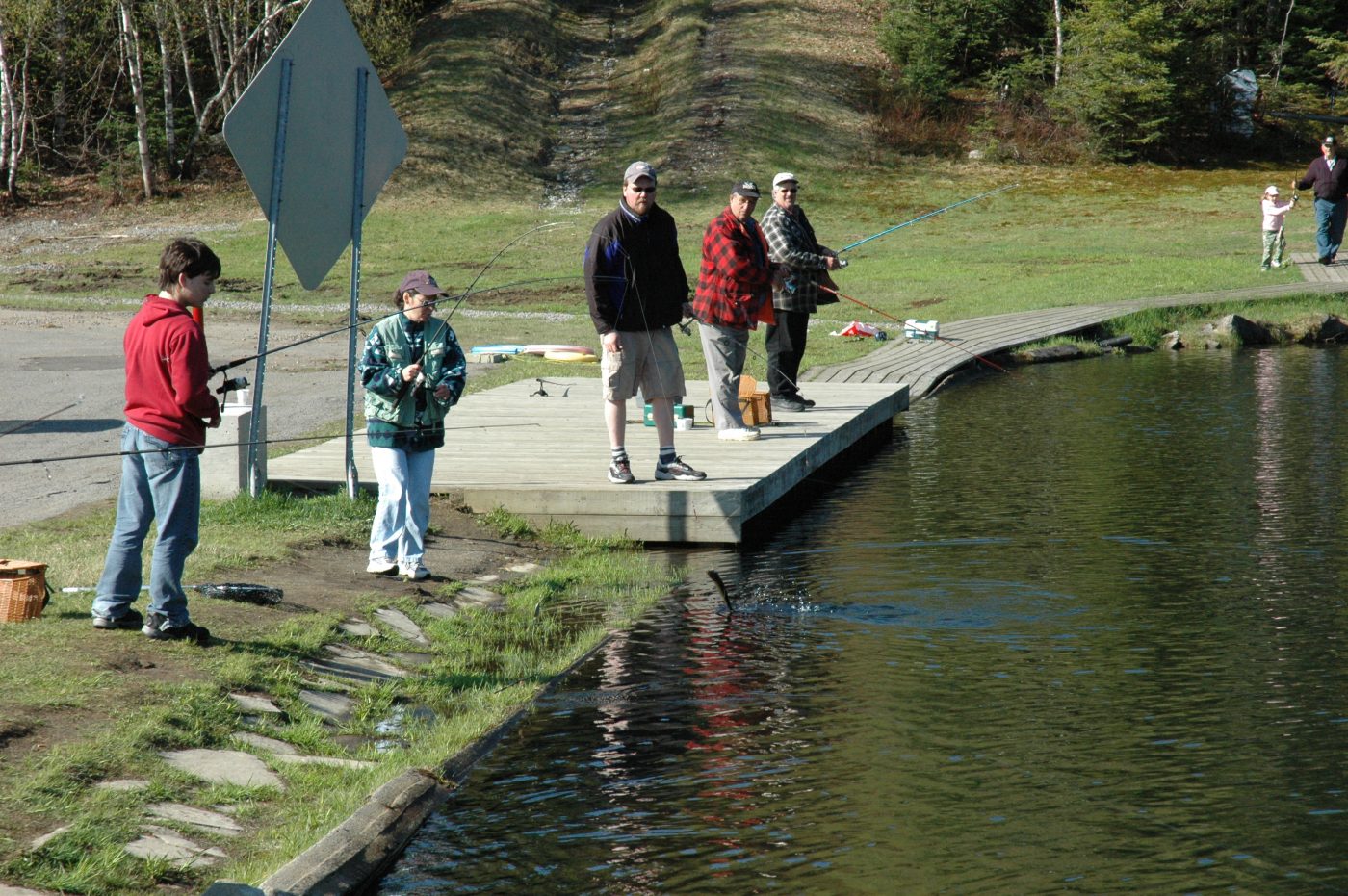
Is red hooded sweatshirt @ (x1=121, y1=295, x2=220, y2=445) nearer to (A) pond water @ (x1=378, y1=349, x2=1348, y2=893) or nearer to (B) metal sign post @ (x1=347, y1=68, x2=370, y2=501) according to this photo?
(A) pond water @ (x1=378, y1=349, x2=1348, y2=893)

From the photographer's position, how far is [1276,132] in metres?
40.4

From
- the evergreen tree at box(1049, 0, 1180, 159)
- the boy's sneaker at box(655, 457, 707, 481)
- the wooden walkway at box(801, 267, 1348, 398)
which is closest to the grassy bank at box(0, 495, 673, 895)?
the boy's sneaker at box(655, 457, 707, 481)

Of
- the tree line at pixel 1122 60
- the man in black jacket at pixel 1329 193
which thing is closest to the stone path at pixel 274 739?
the man in black jacket at pixel 1329 193

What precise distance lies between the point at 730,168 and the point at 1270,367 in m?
21.5

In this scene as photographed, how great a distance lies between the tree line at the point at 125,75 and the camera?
105ft

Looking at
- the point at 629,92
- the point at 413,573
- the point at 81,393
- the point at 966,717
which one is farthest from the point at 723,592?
the point at 629,92

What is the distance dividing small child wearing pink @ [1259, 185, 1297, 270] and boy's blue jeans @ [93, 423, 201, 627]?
20103 millimetres

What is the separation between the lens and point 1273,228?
23.1 meters

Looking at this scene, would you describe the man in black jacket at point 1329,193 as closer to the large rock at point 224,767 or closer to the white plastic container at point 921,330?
the white plastic container at point 921,330

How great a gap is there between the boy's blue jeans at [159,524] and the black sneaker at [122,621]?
0.7 inches

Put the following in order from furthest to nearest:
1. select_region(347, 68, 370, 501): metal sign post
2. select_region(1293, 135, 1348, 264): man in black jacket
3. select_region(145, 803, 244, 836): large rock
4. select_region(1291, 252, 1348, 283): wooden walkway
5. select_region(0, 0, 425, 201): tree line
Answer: select_region(0, 0, 425, 201): tree line < select_region(1293, 135, 1348, 264): man in black jacket < select_region(1291, 252, 1348, 283): wooden walkway < select_region(347, 68, 370, 501): metal sign post < select_region(145, 803, 244, 836): large rock

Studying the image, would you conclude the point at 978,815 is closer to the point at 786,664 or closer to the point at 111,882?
the point at 786,664

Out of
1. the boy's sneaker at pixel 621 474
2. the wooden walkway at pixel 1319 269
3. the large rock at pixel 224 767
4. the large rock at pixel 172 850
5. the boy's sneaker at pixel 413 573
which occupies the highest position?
the wooden walkway at pixel 1319 269

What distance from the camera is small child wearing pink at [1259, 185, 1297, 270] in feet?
75.1
